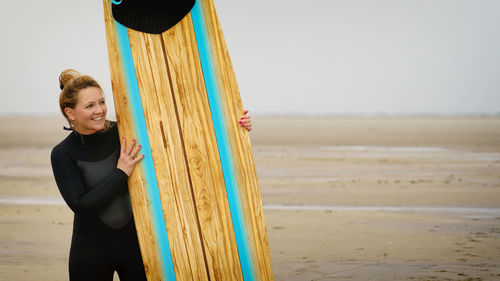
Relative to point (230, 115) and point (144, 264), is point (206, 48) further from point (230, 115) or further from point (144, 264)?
point (144, 264)

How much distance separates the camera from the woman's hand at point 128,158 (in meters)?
2.64

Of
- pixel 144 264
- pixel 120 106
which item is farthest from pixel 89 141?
pixel 144 264

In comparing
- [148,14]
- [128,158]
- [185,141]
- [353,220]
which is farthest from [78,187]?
[353,220]

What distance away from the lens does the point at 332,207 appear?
8391 mm

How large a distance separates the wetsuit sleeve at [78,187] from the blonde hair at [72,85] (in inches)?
6.8

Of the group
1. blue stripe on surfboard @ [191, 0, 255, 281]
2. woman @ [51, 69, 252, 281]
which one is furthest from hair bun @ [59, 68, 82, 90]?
blue stripe on surfboard @ [191, 0, 255, 281]

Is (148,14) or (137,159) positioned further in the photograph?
(148,14)

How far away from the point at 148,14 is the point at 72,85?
61cm

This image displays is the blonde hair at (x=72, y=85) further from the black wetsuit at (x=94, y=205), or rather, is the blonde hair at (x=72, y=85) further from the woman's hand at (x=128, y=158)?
the woman's hand at (x=128, y=158)

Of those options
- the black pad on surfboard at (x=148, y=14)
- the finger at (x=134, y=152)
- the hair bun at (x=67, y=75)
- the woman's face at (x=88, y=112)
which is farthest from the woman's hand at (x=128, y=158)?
the black pad on surfboard at (x=148, y=14)

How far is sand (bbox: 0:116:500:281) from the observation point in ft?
17.4

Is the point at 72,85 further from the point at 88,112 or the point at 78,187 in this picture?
the point at 78,187

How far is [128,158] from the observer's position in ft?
8.90

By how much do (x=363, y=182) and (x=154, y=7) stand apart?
8302mm
